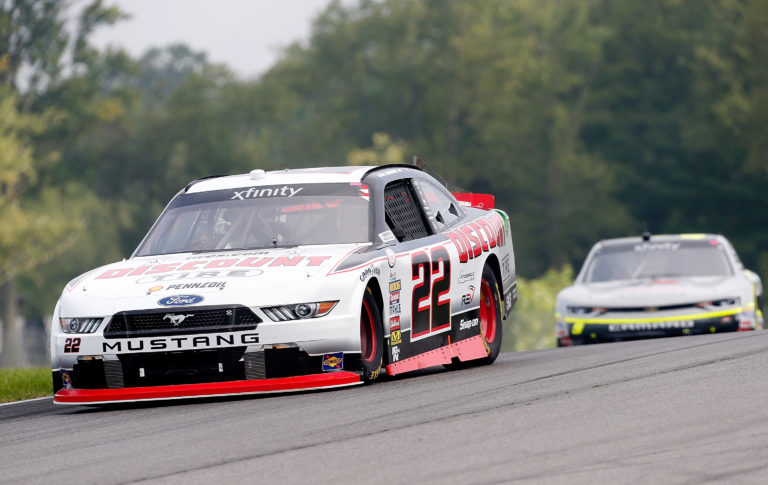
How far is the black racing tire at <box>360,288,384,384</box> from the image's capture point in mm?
9227

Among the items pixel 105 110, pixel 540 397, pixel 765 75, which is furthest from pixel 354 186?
pixel 765 75

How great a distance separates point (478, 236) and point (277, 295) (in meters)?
2.99

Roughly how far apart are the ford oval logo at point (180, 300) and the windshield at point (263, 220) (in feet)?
3.92

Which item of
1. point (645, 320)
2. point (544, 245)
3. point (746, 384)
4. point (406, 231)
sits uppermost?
point (406, 231)

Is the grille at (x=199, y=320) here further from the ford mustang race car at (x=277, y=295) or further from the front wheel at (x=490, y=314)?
the front wheel at (x=490, y=314)

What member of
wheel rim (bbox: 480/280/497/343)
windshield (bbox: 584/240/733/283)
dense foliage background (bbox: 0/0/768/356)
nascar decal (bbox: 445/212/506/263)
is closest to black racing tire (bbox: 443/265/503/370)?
wheel rim (bbox: 480/280/497/343)

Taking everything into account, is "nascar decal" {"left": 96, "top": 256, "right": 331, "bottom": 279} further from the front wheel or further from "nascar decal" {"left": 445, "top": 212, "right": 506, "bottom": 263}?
the front wheel

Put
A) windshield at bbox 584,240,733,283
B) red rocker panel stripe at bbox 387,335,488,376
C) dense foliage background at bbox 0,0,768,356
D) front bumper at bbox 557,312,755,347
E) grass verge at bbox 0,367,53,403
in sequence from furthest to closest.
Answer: dense foliage background at bbox 0,0,768,356 < windshield at bbox 584,240,733,283 < front bumper at bbox 557,312,755,347 < grass verge at bbox 0,367,53,403 < red rocker panel stripe at bbox 387,335,488,376

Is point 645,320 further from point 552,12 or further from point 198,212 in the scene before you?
point 552,12

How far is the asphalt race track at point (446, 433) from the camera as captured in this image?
5812mm

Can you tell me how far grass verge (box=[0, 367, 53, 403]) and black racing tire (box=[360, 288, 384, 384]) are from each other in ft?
12.2

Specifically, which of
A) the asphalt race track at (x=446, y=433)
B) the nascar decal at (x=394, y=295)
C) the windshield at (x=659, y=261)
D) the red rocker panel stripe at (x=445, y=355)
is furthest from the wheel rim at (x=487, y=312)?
the windshield at (x=659, y=261)

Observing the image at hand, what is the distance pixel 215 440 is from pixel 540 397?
2.00m

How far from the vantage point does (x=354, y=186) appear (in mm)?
10344
